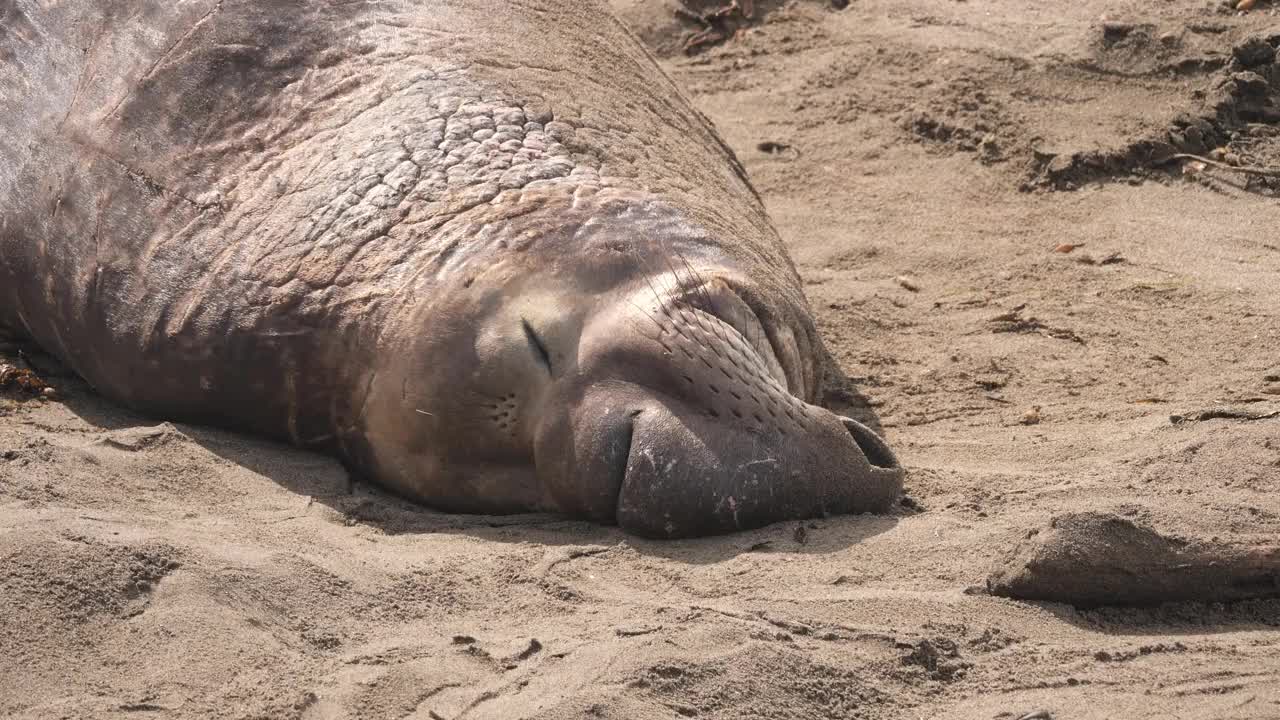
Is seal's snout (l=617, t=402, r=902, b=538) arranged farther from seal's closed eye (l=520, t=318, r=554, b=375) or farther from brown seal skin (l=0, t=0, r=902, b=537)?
seal's closed eye (l=520, t=318, r=554, b=375)

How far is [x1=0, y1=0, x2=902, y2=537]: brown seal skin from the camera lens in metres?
3.74

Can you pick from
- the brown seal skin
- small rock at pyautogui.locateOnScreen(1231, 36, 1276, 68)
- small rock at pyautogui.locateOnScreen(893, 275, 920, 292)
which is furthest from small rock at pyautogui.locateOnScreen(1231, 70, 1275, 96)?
the brown seal skin

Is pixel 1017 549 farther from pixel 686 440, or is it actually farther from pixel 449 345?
pixel 449 345

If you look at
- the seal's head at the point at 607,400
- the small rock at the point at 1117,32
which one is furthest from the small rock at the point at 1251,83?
the seal's head at the point at 607,400

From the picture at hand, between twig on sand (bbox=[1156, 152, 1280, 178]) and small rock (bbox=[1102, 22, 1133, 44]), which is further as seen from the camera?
small rock (bbox=[1102, 22, 1133, 44])

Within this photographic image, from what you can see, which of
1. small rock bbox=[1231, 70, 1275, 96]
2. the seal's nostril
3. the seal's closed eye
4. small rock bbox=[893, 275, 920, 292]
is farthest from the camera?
small rock bbox=[1231, 70, 1275, 96]

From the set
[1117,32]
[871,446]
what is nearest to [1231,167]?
[1117,32]

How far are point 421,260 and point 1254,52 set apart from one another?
4.05 metres

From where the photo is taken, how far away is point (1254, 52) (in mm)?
6695

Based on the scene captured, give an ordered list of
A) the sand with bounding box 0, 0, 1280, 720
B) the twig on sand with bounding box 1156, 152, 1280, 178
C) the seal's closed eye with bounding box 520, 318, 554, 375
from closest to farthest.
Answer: the sand with bounding box 0, 0, 1280, 720 < the seal's closed eye with bounding box 520, 318, 554, 375 < the twig on sand with bounding box 1156, 152, 1280, 178

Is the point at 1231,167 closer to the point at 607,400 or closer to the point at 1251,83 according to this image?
the point at 1251,83

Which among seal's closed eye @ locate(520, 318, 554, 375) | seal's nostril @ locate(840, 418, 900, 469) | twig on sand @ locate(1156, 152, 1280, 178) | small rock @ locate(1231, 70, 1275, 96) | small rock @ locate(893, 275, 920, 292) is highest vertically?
seal's closed eye @ locate(520, 318, 554, 375)

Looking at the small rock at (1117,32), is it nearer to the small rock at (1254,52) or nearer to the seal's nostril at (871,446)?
the small rock at (1254,52)

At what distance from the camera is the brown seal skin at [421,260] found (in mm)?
3744
